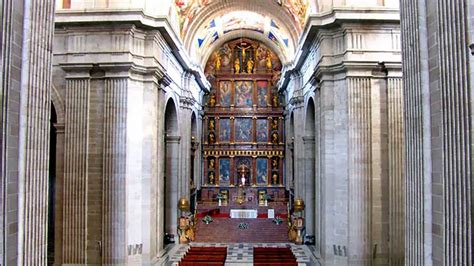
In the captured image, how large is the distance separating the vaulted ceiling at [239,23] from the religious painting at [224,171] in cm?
750

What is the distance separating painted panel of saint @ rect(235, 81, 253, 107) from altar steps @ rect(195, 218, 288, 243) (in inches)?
426

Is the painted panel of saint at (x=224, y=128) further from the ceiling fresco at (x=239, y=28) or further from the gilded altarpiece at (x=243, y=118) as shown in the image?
the ceiling fresco at (x=239, y=28)

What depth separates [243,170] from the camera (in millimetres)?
33844

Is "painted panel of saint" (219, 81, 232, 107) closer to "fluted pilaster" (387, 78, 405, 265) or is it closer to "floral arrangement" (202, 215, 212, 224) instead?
"floral arrangement" (202, 215, 212, 224)

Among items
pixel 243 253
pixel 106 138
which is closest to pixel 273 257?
pixel 243 253

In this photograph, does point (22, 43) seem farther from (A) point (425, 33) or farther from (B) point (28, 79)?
(A) point (425, 33)

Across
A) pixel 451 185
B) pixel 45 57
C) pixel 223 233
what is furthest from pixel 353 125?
pixel 223 233

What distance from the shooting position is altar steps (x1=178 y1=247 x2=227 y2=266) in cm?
1684

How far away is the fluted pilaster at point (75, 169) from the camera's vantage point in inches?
567

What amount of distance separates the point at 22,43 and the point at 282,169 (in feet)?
90.6

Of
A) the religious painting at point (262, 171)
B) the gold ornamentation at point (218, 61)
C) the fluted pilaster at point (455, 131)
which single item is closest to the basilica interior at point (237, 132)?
the fluted pilaster at point (455, 131)

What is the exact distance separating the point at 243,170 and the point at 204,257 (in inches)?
628

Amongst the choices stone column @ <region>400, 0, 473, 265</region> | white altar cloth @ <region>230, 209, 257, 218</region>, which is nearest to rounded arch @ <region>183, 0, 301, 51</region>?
white altar cloth @ <region>230, 209, 257, 218</region>

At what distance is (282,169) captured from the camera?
33625mm
